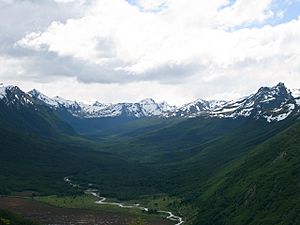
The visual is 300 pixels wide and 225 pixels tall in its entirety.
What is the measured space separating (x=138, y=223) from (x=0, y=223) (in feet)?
356

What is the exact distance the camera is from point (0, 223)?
588 ft

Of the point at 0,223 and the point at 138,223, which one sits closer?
the point at 138,223

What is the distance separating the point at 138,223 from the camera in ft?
272

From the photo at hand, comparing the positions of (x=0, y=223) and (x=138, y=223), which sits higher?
(x=138, y=223)
